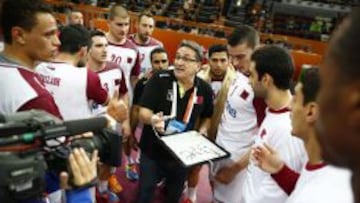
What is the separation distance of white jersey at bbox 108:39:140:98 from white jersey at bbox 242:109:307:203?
261 cm

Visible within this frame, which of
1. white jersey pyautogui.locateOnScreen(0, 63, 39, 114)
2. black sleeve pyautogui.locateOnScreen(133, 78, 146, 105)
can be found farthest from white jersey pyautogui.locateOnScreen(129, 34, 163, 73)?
white jersey pyautogui.locateOnScreen(0, 63, 39, 114)

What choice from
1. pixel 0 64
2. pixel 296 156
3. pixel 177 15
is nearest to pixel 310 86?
pixel 296 156

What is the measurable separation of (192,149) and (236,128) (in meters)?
0.51

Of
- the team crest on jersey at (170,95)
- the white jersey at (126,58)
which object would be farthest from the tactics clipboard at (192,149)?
the white jersey at (126,58)

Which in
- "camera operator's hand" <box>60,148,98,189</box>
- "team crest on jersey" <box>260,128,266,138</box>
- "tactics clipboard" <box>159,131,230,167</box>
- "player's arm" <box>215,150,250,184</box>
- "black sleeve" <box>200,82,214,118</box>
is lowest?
"player's arm" <box>215,150,250,184</box>

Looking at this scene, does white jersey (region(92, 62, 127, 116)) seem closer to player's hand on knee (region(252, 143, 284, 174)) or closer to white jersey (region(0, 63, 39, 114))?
white jersey (region(0, 63, 39, 114))

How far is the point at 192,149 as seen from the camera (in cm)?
333

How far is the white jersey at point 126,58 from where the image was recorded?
5.16 metres

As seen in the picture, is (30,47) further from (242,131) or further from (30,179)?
(242,131)

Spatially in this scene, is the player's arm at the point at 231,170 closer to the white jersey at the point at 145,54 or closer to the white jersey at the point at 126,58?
the white jersey at the point at 126,58

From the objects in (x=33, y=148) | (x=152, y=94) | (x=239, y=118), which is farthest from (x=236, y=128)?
(x=33, y=148)

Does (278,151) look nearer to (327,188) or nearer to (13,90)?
(327,188)

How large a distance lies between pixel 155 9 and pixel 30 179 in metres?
18.4

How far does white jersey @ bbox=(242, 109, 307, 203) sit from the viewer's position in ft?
8.23
